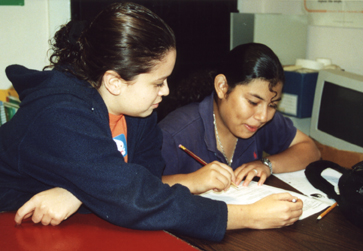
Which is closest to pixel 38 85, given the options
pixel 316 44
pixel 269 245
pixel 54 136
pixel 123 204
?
pixel 54 136

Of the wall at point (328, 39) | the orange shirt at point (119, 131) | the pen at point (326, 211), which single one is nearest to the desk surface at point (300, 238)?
the pen at point (326, 211)

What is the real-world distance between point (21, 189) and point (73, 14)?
3.64 ft

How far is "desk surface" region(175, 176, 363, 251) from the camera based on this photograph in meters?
0.82

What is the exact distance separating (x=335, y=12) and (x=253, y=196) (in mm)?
1518

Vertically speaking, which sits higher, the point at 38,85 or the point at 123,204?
the point at 38,85

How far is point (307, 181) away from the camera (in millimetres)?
1262

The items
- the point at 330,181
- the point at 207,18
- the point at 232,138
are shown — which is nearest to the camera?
the point at 330,181

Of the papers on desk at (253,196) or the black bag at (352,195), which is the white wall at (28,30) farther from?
the black bag at (352,195)

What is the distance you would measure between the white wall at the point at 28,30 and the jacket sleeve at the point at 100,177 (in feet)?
4.42

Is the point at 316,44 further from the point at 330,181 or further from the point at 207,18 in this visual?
the point at 330,181

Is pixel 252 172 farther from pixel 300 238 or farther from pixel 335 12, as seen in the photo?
pixel 335 12

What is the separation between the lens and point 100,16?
928mm

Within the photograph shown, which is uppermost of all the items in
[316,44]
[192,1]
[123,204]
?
[192,1]

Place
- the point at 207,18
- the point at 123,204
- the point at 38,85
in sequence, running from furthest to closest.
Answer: the point at 207,18 → the point at 38,85 → the point at 123,204
